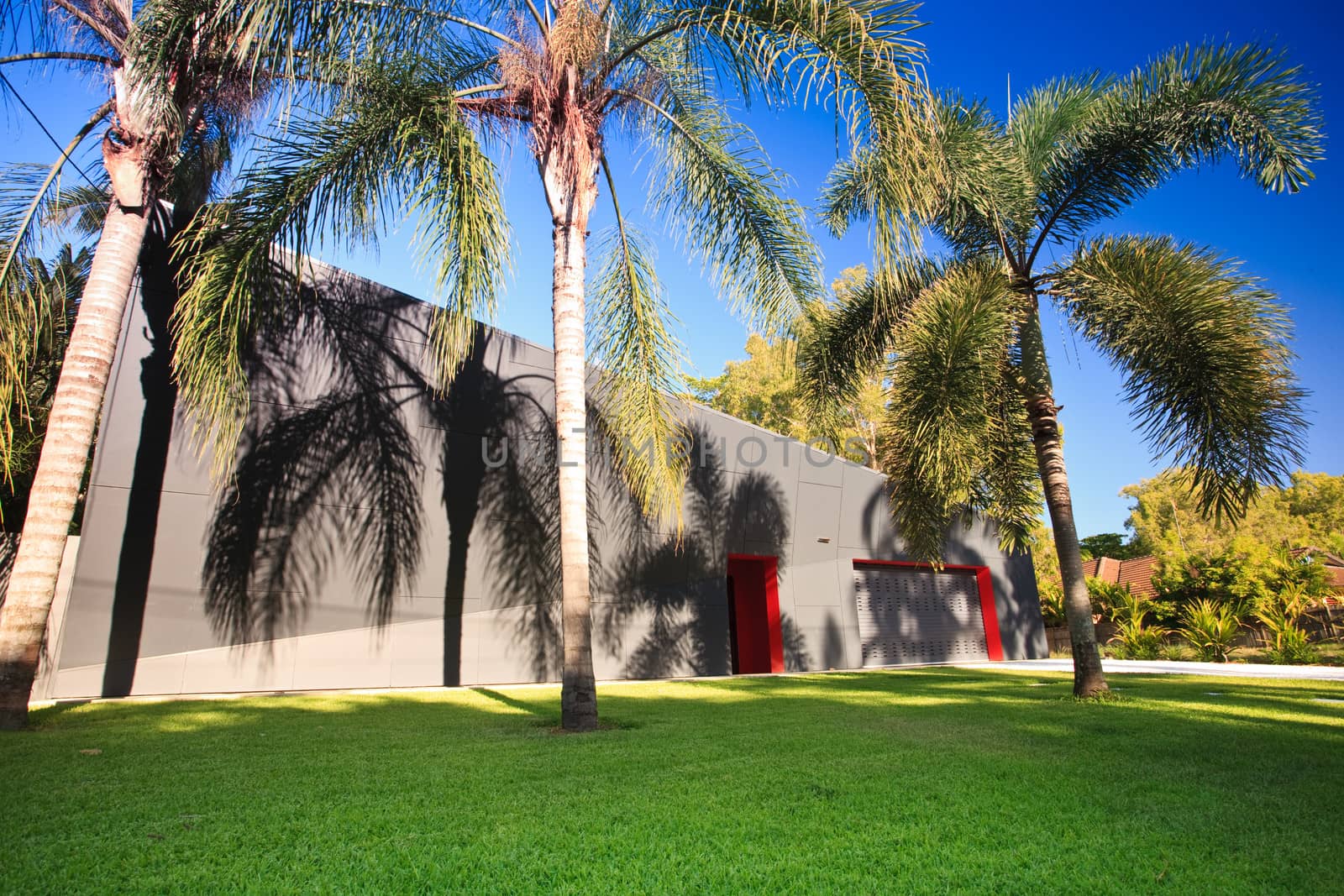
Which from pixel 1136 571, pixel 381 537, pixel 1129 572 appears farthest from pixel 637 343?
pixel 1129 572

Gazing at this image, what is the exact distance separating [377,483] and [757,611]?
32.0 feet

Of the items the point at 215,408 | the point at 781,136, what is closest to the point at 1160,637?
the point at 781,136

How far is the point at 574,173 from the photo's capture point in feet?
23.8

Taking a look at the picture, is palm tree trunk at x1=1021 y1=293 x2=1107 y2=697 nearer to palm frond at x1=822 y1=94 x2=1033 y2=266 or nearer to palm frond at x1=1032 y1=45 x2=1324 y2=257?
palm frond at x1=822 y1=94 x2=1033 y2=266

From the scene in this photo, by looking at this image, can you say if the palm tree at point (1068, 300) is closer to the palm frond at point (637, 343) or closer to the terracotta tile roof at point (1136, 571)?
the palm frond at point (637, 343)

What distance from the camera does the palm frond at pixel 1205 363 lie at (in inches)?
281

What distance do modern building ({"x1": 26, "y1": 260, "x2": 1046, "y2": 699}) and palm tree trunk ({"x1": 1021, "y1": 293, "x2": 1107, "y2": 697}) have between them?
2338mm

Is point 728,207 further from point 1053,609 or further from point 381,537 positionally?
point 1053,609

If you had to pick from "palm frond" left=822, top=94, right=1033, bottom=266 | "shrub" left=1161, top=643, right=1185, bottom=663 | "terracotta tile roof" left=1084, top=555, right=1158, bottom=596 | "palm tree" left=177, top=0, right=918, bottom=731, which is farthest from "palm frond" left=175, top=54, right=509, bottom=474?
"terracotta tile roof" left=1084, top=555, right=1158, bottom=596

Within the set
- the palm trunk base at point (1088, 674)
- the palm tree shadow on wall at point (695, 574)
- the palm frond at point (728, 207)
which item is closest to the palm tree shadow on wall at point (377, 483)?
the palm tree shadow on wall at point (695, 574)

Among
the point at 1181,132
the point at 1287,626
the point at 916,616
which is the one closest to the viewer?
the point at 1181,132

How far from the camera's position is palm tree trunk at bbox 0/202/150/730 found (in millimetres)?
6137

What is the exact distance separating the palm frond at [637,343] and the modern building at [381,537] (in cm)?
359

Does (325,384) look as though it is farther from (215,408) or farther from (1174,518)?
(1174,518)
